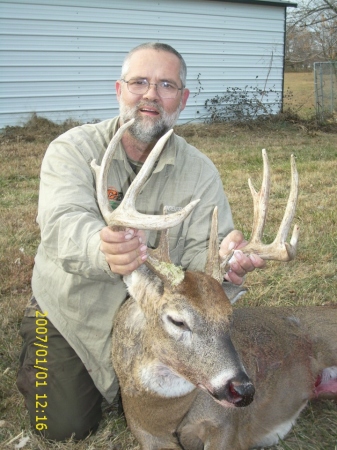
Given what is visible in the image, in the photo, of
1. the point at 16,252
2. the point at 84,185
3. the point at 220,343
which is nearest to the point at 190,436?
the point at 220,343

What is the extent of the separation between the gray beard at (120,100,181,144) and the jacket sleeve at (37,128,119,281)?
209 mm

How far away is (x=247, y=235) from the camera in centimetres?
568

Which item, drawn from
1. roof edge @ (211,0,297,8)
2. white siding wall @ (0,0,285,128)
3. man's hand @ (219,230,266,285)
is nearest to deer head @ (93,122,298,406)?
man's hand @ (219,230,266,285)

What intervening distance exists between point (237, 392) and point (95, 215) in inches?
44.6

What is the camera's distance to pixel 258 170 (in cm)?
909

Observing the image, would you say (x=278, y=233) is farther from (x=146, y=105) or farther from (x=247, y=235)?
(x=247, y=235)

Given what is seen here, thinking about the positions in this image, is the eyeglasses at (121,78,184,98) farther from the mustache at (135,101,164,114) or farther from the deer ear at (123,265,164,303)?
the deer ear at (123,265,164,303)

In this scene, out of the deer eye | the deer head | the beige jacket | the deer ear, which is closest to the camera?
the deer head

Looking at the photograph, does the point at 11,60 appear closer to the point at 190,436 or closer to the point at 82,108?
the point at 82,108

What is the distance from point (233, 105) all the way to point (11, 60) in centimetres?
603

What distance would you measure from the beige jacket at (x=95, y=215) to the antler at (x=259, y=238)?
1.72ft

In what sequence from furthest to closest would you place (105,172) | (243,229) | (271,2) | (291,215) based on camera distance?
(271,2) < (243,229) < (291,215) < (105,172)

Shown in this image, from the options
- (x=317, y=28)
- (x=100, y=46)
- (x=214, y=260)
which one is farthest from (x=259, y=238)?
(x=317, y=28)

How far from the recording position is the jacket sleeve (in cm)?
255
